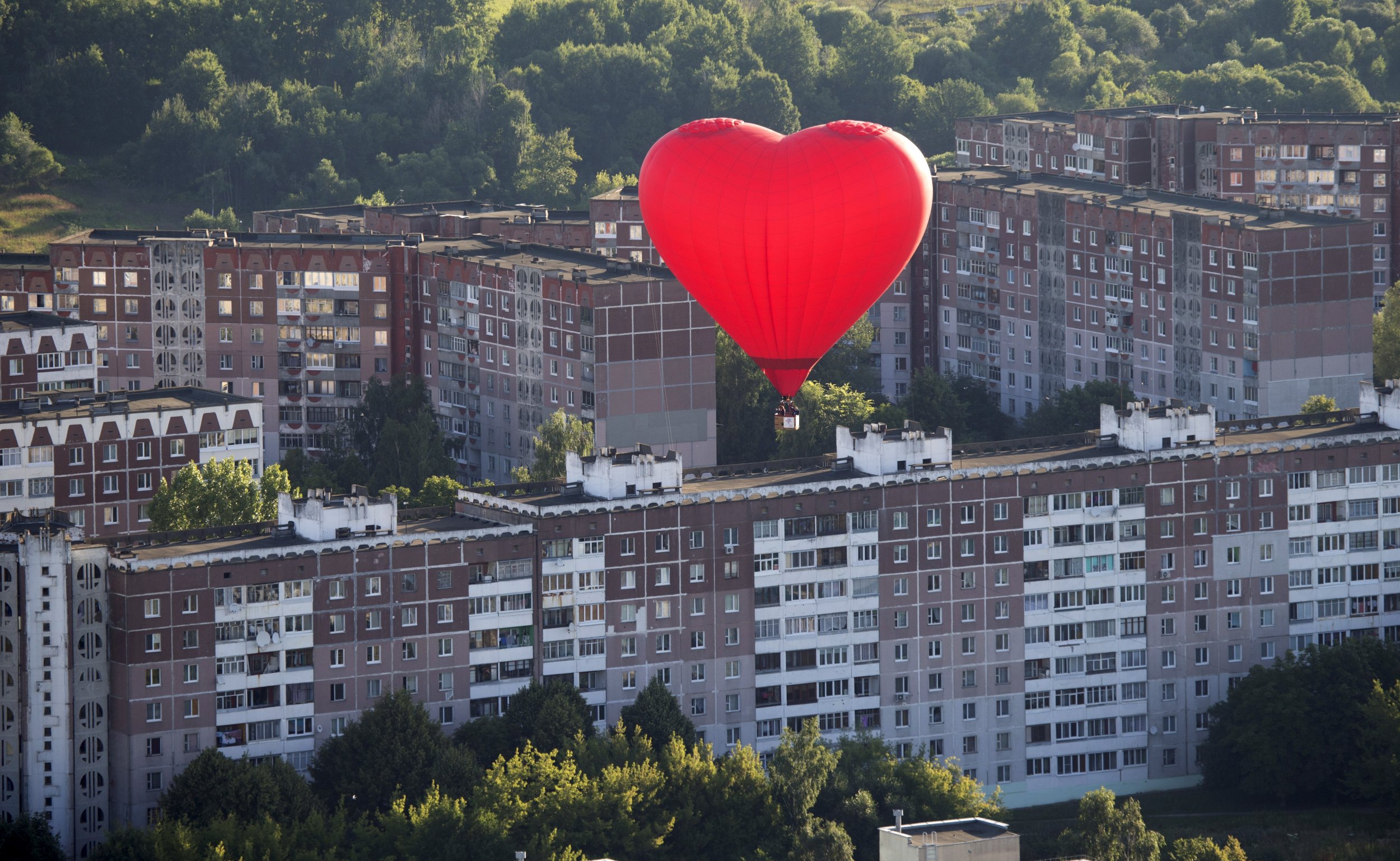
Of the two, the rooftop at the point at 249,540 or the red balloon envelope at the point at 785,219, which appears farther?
the red balloon envelope at the point at 785,219

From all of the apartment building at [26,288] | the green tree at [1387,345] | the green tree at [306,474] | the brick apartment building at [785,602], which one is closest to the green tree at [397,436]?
the green tree at [306,474]

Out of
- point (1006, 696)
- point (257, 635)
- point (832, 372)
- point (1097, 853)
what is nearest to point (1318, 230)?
point (832, 372)

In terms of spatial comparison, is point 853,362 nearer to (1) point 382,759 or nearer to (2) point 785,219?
(2) point 785,219

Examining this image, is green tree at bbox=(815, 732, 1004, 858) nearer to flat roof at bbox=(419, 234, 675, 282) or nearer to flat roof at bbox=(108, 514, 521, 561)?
flat roof at bbox=(108, 514, 521, 561)

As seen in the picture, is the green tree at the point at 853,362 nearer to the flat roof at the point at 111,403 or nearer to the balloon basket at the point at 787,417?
the flat roof at the point at 111,403

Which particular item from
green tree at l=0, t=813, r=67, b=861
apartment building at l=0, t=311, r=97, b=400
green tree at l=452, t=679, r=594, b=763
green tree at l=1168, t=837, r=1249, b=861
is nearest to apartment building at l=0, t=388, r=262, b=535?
apartment building at l=0, t=311, r=97, b=400
